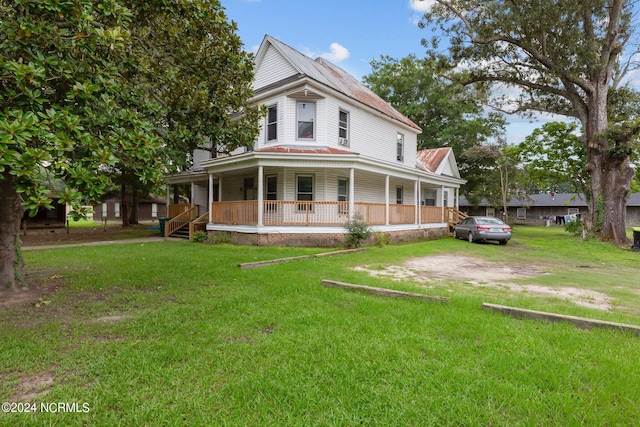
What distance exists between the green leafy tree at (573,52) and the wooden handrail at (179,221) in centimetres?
1690

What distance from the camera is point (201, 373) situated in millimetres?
2904

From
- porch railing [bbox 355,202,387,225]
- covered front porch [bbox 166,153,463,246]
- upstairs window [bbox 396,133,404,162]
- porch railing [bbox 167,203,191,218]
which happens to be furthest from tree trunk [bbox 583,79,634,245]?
porch railing [bbox 167,203,191,218]

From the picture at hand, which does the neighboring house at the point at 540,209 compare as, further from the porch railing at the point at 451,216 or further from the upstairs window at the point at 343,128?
the upstairs window at the point at 343,128

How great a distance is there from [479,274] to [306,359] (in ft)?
21.6

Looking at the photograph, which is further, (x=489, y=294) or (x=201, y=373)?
(x=489, y=294)

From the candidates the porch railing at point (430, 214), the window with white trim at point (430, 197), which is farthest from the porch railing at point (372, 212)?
the window with white trim at point (430, 197)

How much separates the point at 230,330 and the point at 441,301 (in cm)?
330

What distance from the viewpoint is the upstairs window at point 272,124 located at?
14.8m

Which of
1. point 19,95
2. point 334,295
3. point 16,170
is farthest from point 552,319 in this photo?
point 19,95

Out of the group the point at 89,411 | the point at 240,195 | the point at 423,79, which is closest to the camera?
the point at 89,411

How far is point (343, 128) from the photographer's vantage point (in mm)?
15625

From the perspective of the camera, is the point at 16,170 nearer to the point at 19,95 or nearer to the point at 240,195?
the point at 19,95

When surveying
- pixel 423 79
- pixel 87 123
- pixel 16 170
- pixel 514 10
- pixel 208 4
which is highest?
pixel 423 79

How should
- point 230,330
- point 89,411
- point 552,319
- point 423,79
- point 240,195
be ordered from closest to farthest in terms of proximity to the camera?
point 89,411, point 230,330, point 552,319, point 240,195, point 423,79
